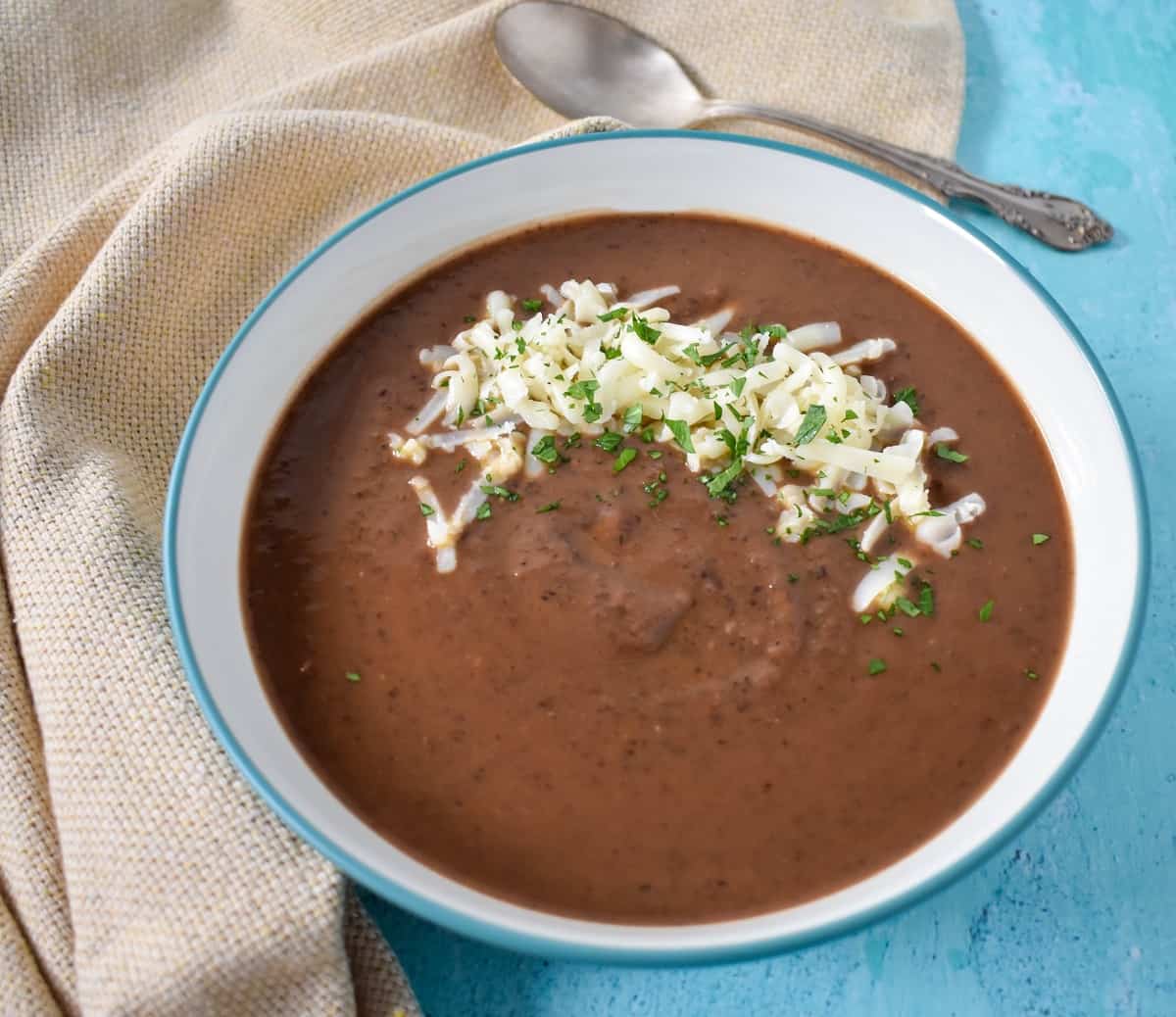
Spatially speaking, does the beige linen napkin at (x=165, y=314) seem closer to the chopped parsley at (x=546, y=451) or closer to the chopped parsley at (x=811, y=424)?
the chopped parsley at (x=546, y=451)

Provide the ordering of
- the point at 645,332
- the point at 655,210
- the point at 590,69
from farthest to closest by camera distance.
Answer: the point at 590,69 → the point at 655,210 → the point at 645,332

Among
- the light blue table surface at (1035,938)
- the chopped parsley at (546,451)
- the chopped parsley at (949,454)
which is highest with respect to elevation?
the chopped parsley at (546,451)

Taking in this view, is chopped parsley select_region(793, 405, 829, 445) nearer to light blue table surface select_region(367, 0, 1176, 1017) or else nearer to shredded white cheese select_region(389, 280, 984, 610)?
shredded white cheese select_region(389, 280, 984, 610)

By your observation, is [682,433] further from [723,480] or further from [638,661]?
[638,661]

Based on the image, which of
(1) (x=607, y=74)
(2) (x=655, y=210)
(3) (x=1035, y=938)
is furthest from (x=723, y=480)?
(1) (x=607, y=74)

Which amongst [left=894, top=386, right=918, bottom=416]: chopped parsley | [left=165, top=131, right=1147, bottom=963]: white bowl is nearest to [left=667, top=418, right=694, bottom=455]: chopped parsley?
[left=894, top=386, right=918, bottom=416]: chopped parsley

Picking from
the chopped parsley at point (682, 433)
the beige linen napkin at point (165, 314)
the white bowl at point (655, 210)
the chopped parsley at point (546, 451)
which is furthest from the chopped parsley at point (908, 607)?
the beige linen napkin at point (165, 314)
